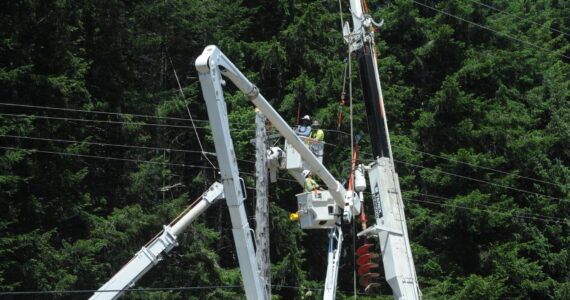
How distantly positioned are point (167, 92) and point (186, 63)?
2400 mm

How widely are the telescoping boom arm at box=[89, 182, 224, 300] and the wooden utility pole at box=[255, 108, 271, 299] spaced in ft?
11.2

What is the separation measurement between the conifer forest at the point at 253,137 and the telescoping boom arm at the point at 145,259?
6067 millimetres

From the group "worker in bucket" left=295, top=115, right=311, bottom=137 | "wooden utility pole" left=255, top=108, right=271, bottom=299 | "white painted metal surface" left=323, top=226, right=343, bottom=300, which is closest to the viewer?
"wooden utility pole" left=255, top=108, right=271, bottom=299

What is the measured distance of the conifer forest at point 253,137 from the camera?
24219mm

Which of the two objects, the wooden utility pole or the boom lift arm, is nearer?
the boom lift arm

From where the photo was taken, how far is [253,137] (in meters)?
27.0

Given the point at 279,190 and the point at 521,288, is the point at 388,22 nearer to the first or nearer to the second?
the point at 279,190

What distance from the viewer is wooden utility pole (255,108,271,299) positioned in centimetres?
1438

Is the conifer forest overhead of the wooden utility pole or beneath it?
overhead

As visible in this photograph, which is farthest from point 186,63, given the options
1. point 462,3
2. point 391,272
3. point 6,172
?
point 391,272

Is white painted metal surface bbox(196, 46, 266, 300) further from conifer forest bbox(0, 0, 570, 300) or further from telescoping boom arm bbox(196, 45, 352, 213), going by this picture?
conifer forest bbox(0, 0, 570, 300)

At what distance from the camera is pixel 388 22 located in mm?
34000

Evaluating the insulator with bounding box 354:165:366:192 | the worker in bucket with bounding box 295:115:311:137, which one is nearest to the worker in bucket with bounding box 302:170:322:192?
the insulator with bounding box 354:165:366:192

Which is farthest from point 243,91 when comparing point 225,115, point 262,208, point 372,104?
point 372,104
